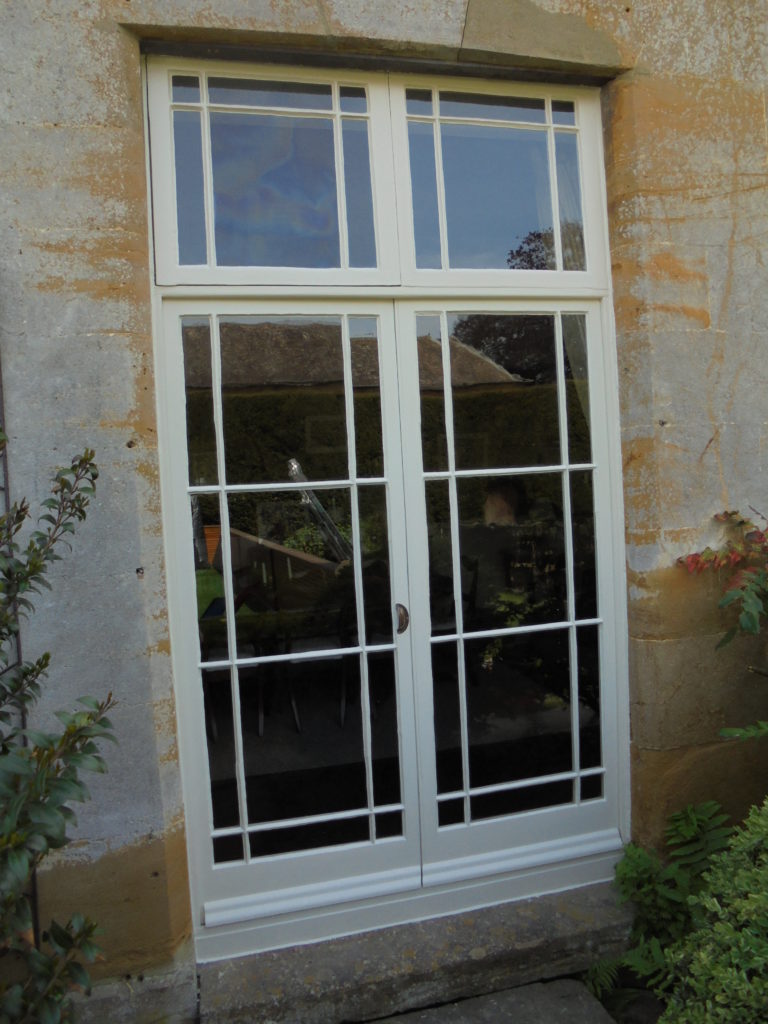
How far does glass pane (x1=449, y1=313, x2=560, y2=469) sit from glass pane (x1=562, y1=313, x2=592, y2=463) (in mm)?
65

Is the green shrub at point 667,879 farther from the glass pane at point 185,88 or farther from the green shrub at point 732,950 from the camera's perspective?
the glass pane at point 185,88

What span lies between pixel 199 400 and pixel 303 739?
1.33m

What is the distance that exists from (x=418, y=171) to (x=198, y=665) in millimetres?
2047

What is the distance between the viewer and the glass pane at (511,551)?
3068 mm

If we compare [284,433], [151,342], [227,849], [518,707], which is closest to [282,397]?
[284,433]

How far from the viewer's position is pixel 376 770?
3000 mm

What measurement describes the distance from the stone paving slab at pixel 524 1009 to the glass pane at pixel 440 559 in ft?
4.32

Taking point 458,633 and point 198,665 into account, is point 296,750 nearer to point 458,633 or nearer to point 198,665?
point 198,665

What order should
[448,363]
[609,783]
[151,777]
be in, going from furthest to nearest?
[609,783] < [448,363] < [151,777]

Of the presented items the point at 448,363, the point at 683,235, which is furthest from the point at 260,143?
the point at 683,235

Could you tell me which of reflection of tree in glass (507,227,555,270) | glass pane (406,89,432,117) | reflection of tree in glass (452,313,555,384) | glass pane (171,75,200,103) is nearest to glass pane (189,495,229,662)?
reflection of tree in glass (452,313,555,384)

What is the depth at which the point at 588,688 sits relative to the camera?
10.5ft

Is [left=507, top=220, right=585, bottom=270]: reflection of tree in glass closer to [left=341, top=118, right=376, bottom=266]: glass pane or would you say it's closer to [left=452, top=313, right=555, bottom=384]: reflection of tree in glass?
[left=452, top=313, right=555, bottom=384]: reflection of tree in glass

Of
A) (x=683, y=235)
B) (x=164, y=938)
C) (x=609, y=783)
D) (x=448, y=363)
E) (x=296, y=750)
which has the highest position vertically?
(x=683, y=235)
